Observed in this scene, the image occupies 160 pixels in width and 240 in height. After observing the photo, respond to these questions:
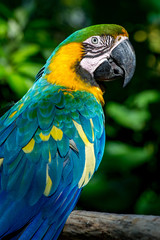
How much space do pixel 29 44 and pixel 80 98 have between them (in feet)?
2.53

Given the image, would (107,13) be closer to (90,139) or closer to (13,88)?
(13,88)

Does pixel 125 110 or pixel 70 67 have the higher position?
pixel 70 67

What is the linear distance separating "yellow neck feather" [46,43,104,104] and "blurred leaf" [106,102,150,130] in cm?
86

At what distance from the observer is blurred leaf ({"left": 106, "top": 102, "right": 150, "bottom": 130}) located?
2.18m

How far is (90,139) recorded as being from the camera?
3.90 ft

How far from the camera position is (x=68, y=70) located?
4.28ft

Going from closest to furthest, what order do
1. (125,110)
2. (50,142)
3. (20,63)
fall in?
1. (50,142)
2. (20,63)
3. (125,110)

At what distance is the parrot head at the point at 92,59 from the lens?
1.31m

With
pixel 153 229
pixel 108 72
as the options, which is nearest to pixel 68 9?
pixel 108 72

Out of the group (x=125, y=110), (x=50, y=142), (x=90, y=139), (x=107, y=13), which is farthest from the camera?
(x=107, y=13)

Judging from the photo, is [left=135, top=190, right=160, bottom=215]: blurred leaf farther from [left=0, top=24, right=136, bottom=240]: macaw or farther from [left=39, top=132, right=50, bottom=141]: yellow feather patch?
[left=39, top=132, right=50, bottom=141]: yellow feather patch

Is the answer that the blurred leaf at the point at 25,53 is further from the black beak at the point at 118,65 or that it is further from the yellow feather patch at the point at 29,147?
the yellow feather patch at the point at 29,147

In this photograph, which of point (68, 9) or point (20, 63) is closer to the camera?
point (20, 63)

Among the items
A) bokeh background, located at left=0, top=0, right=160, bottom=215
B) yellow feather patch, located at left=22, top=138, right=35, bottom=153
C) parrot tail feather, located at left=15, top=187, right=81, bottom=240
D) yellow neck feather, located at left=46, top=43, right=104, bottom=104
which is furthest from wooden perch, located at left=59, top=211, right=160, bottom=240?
bokeh background, located at left=0, top=0, right=160, bottom=215
